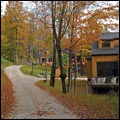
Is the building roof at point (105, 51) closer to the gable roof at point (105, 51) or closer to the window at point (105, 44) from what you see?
the gable roof at point (105, 51)

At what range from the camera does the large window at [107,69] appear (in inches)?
1576

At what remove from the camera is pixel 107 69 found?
132 feet

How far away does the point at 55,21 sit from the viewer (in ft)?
91.9

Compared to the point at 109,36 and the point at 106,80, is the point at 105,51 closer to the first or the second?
the point at 109,36

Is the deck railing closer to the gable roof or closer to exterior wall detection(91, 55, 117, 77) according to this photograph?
exterior wall detection(91, 55, 117, 77)

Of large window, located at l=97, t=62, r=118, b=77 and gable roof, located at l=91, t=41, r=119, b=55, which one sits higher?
gable roof, located at l=91, t=41, r=119, b=55

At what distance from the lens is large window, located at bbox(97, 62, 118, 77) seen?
131 feet

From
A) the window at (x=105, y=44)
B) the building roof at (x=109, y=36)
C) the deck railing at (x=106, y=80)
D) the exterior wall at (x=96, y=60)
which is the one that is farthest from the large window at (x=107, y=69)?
the deck railing at (x=106, y=80)

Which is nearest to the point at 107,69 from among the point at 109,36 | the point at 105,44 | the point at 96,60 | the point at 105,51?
the point at 96,60

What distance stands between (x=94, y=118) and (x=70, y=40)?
15.7 meters

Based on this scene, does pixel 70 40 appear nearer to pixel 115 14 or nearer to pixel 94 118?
pixel 115 14

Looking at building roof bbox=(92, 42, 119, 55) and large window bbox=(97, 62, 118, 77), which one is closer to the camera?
large window bbox=(97, 62, 118, 77)

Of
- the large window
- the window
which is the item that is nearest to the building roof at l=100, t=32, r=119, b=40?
the window

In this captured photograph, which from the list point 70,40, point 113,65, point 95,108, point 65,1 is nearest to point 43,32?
point 113,65
